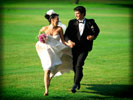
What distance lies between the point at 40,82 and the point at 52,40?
5.80 feet

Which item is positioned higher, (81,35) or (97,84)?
(81,35)

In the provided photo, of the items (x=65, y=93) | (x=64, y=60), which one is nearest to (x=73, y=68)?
(x=64, y=60)

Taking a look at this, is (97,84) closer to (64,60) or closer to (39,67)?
(64,60)

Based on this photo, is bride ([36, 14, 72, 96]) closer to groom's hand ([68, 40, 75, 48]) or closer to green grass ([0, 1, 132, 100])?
groom's hand ([68, 40, 75, 48])

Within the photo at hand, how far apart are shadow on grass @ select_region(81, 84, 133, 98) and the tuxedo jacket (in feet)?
3.66

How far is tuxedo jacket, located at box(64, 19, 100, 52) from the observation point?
10.8 meters

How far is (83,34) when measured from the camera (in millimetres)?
10820

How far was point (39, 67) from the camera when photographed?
14.6 m

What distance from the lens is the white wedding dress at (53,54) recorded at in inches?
406

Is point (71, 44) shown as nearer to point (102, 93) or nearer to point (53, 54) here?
point (53, 54)

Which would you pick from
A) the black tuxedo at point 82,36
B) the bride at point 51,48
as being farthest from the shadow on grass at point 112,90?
the bride at point 51,48

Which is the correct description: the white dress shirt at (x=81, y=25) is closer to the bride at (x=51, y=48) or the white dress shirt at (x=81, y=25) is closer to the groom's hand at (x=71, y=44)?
the groom's hand at (x=71, y=44)

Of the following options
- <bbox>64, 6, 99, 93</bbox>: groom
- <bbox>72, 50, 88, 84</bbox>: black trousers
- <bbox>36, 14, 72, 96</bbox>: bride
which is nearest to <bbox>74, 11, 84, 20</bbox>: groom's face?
<bbox>64, 6, 99, 93</bbox>: groom

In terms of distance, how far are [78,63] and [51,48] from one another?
80cm
